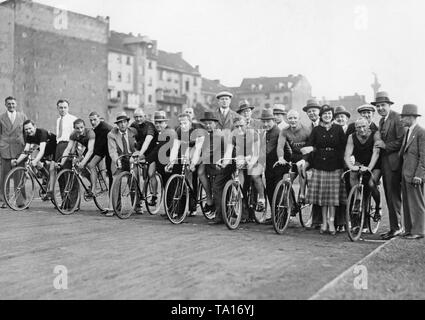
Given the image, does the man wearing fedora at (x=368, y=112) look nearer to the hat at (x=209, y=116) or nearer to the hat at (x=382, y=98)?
the hat at (x=382, y=98)

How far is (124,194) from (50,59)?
190 ft

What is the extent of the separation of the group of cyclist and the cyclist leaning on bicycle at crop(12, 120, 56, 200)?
0.07 ft

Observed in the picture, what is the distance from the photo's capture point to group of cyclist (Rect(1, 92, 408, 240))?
960cm

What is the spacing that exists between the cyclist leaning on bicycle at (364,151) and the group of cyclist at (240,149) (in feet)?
0.05

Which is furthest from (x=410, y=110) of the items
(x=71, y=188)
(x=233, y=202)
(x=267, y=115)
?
(x=71, y=188)

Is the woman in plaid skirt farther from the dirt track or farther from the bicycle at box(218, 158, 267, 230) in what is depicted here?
the bicycle at box(218, 158, 267, 230)

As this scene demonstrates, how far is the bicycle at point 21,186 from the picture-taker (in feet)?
39.2

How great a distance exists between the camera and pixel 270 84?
130375 mm

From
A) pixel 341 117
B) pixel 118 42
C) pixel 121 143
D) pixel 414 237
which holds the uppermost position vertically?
pixel 118 42

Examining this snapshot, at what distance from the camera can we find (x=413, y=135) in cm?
908

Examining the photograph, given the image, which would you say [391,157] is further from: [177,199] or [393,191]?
[177,199]

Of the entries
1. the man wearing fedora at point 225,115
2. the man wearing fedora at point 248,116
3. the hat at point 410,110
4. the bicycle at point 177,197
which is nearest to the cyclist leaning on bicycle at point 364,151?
the hat at point 410,110
